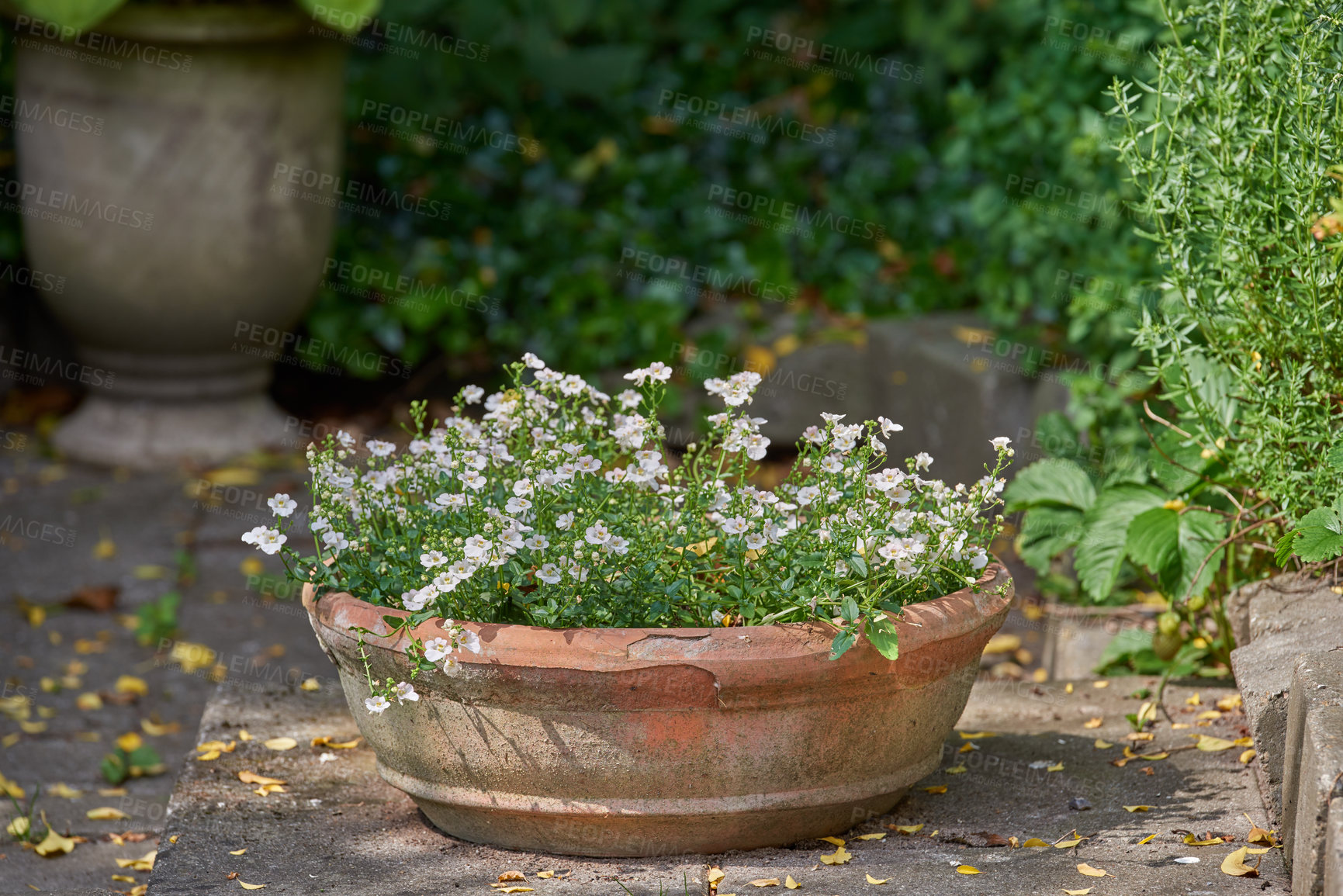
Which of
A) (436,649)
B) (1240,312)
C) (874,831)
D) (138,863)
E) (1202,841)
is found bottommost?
(138,863)

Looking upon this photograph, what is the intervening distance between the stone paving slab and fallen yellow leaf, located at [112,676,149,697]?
973mm

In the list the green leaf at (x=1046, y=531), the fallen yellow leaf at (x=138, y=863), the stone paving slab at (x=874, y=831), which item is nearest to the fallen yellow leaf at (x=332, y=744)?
the stone paving slab at (x=874, y=831)

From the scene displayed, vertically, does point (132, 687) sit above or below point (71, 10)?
below

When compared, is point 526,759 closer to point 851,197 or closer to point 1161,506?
point 1161,506

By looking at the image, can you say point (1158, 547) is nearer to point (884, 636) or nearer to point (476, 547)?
point (884, 636)

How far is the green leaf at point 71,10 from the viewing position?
3971mm

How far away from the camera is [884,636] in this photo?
183 cm

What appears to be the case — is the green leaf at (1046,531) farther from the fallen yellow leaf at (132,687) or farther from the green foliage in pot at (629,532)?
the fallen yellow leaf at (132,687)

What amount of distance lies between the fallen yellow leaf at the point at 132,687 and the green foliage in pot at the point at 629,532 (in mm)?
1459

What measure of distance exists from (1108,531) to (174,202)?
128 inches

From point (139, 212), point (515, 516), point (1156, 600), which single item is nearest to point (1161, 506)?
point (1156, 600)

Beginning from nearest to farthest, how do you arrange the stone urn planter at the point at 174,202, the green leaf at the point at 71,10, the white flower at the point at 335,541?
the white flower at the point at 335,541
the green leaf at the point at 71,10
the stone urn planter at the point at 174,202

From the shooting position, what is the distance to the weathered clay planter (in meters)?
1.83

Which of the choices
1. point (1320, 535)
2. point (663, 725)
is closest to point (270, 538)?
point (663, 725)
